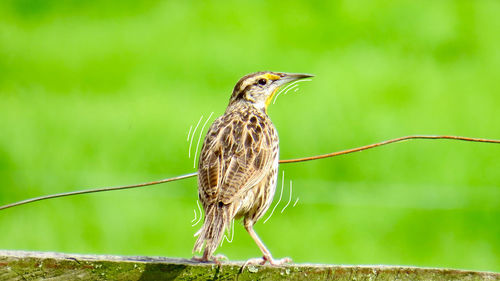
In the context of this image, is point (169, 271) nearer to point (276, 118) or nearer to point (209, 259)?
point (209, 259)

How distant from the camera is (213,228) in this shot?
4051mm

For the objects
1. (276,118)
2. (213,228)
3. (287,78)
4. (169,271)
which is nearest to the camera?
(169,271)

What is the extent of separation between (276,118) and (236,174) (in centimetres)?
572

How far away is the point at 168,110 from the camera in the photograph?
10.2m

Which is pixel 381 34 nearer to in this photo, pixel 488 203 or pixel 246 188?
pixel 488 203

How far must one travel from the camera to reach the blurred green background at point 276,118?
874cm

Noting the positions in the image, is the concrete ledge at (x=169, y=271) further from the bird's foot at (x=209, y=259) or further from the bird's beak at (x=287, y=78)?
the bird's beak at (x=287, y=78)

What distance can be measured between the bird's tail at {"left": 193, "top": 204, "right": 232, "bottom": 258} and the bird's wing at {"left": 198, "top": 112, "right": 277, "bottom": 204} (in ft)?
0.15

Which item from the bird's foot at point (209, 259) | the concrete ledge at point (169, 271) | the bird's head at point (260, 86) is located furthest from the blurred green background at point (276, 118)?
the concrete ledge at point (169, 271)

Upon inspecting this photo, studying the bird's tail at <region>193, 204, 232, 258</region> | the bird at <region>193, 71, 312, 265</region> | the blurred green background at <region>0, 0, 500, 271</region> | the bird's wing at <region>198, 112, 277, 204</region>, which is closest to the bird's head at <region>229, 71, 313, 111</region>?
the bird at <region>193, 71, 312, 265</region>

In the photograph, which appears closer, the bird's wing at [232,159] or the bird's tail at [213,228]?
the bird's tail at [213,228]

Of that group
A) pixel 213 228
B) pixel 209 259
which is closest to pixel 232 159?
pixel 213 228

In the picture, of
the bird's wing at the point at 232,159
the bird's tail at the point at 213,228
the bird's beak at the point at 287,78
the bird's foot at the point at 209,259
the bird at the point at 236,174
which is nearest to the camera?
the bird's foot at the point at 209,259

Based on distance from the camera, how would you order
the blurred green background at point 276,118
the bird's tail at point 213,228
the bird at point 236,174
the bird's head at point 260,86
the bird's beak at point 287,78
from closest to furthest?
the bird's tail at point 213,228 < the bird at point 236,174 < the bird's beak at point 287,78 < the bird's head at point 260,86 < the blurred green background at point 276,118
